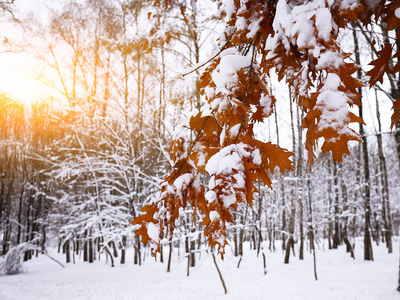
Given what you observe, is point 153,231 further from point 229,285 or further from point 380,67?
point 229,285

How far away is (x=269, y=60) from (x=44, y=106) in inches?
454

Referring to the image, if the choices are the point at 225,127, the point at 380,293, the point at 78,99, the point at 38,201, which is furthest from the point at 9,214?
the point at 225,127

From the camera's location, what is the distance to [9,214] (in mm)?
18719

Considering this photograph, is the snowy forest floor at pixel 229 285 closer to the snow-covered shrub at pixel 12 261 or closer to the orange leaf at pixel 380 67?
the snow-covered shrub at pixel 12 261

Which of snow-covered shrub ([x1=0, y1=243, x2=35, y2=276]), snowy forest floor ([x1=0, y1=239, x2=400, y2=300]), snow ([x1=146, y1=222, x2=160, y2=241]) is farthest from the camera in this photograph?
snow-covered shrub ([x1=0, y1=243, x2=35, y2=276])

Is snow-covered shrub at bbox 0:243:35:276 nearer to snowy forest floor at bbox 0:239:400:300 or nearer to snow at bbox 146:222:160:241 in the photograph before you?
snowy forest floor at bbox 0:239:400:300

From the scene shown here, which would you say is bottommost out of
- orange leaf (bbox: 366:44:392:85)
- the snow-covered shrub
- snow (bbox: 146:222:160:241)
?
the snow-covered shrub

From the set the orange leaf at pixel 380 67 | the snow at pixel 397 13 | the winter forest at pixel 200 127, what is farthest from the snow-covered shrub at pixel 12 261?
the snow at pixel 397 13

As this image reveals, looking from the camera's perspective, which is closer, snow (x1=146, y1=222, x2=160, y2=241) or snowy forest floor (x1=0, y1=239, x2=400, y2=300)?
snow (x1=146, y1=222, x2=160, y2=241)

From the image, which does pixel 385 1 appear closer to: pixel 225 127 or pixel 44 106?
pixel 225 127

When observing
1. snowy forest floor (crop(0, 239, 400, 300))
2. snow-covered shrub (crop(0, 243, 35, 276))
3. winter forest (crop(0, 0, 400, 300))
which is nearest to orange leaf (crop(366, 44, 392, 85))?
winter forest (crop(0, 0, 400, 300))

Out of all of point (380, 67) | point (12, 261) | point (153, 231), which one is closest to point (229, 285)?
point (153, 231)

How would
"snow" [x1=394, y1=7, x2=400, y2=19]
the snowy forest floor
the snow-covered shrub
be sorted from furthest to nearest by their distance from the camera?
the snow-covered shrub, the snowy forest floor, "snow" [x1=394, y1=7, x2=400, y2=19]

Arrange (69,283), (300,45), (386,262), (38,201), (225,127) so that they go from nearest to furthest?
(300,45) → (225,127) → (69,283) → (386,262) → (38,201)
